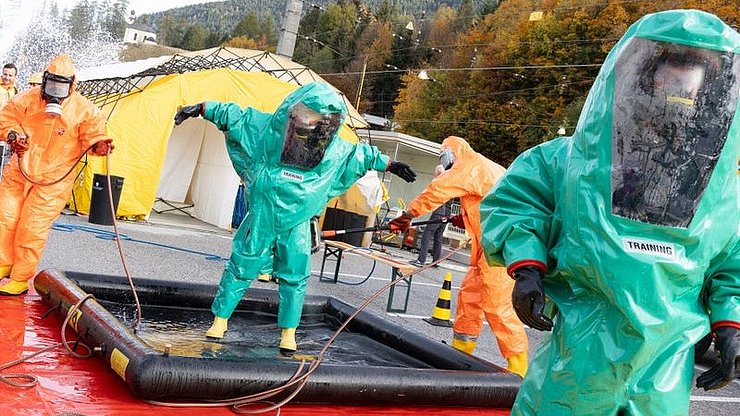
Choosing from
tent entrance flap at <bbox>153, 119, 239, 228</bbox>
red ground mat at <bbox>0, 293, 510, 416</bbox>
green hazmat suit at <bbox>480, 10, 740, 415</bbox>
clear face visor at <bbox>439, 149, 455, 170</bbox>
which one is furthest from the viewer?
tent entrance flap at <bbox>153, 119, 239, 228</bbox>

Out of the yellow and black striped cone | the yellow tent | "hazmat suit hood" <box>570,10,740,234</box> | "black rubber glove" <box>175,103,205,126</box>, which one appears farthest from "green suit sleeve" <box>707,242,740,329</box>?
the yellow tent

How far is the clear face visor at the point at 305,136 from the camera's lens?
4688mm

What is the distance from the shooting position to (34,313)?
15.6ft

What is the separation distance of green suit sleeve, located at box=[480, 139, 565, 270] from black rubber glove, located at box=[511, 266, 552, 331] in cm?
4

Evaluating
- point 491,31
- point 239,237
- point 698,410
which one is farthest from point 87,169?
point 491,31

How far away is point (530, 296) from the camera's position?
2.40 metres

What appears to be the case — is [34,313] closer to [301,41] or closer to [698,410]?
[698,410]

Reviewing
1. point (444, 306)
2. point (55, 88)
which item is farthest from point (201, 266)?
point (55, 88)

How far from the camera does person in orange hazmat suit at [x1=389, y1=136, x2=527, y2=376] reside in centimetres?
554

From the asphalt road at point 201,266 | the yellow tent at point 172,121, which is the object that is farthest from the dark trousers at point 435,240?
the yellow tent at point 172,121

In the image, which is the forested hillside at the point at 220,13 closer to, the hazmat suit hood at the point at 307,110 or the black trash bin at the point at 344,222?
the black trash bin at the point at 344,222

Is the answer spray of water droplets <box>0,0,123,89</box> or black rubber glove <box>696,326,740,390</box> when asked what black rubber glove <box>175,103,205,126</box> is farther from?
spray of water droplets <box>0,0,123,89</box>

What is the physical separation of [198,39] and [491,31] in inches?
2160

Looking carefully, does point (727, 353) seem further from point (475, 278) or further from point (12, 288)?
point (12, 288)
